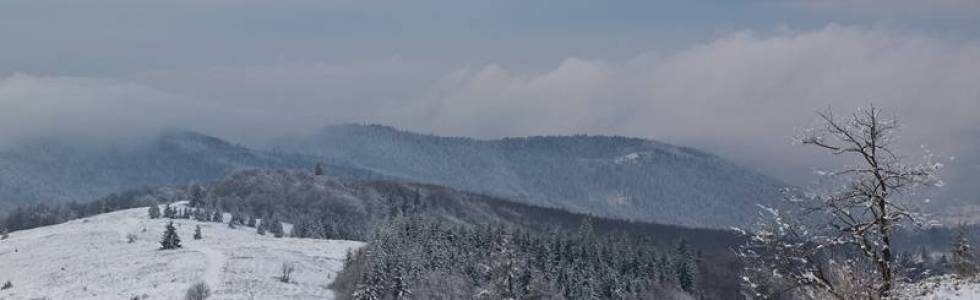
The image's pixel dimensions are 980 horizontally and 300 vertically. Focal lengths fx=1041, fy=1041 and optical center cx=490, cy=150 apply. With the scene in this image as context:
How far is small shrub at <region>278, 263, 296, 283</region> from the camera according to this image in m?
119

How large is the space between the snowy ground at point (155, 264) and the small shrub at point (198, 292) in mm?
795

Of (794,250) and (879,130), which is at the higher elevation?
(879,130)

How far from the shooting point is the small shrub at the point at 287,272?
119m

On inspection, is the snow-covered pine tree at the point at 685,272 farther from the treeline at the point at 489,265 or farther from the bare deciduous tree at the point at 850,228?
the bare deciduous tree at the point at 850,228

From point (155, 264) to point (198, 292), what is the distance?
23.4 m

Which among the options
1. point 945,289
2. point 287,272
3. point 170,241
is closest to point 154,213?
point 170,241

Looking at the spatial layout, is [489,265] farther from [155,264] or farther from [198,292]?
[155,264]

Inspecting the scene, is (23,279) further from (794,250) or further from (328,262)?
(794,250)

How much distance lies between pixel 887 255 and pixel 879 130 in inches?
109

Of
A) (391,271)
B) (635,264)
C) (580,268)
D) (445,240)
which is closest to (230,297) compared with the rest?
(391,271)

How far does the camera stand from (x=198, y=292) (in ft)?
333

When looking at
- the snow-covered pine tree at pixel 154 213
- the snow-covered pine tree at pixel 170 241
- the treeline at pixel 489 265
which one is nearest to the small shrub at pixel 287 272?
the treeline at pixel 489 265

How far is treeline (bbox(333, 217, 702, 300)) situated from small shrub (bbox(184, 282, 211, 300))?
14.6 meters

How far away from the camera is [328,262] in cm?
13512
